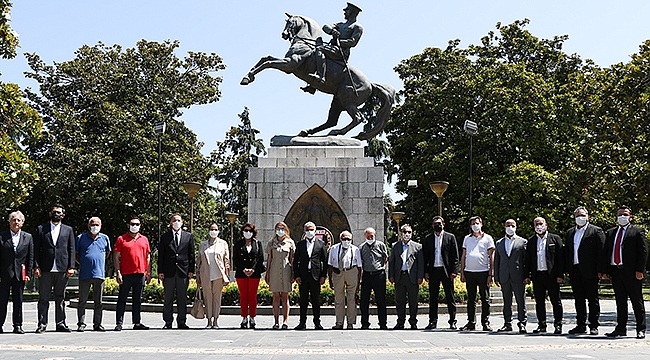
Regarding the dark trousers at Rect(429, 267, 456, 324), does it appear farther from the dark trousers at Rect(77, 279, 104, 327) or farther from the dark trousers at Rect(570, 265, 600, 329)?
the dark trousers at Rect(77, 279, 104, 327)

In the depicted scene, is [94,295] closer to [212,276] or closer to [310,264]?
[212,276]

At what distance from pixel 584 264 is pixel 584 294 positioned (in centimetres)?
52

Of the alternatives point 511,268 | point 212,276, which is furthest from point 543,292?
point 212,276

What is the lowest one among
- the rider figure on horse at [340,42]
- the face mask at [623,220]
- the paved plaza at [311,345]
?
the paved plaza at [311,345]

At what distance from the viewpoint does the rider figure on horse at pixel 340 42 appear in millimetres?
20859

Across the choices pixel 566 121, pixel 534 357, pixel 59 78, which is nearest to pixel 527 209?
pixel 566 121

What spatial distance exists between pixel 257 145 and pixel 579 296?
43.2 metres

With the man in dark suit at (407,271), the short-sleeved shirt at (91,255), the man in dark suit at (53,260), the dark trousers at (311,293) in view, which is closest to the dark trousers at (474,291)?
the man in dark suit at (407,271)

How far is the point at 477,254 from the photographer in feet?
45.8

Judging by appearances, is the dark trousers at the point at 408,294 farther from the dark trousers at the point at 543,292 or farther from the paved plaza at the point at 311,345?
the dark trousers at the point at 543,292

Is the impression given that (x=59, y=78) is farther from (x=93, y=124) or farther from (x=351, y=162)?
(x=351, y=162)

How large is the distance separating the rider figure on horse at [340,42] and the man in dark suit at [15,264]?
9522 mm

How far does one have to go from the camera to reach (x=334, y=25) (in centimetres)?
2116

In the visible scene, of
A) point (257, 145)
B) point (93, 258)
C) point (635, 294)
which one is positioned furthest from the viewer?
point (257, 145)
